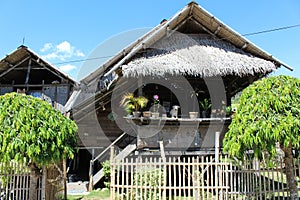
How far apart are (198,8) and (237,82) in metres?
3.75

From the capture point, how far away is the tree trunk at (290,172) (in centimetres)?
674

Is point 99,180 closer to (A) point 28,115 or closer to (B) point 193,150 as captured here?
(B) point 193,150

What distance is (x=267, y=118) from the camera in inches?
239

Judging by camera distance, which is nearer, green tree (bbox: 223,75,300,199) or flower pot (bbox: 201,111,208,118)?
green tree (bbox: 223,75,300,199)

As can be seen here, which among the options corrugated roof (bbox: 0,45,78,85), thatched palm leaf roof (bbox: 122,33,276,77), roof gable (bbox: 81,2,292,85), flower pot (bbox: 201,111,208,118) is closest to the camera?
thatched palm leaf roof (bbox: 122,33,276,77)

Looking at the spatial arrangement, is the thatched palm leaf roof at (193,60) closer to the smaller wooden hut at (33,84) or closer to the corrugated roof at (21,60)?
the corrugated roof at (21,60)

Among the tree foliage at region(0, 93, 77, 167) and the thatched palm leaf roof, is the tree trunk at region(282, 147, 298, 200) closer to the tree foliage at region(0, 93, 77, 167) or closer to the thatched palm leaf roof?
the thatched palm leaf roof

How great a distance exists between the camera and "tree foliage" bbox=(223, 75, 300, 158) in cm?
586

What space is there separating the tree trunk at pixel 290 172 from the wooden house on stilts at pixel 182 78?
216cm

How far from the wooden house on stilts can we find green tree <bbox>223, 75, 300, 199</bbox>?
2.31 m

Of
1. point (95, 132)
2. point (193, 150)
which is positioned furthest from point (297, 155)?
point (95, 132)

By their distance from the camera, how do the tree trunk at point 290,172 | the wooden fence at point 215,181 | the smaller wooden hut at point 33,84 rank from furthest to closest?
the smaller wooden hut at point 33,84 < the wooden fence at point 215,181 < the tree trunk at point 290,172

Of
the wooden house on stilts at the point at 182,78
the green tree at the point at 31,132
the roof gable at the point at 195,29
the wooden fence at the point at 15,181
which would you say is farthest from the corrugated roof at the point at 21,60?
the green tree at the point at 31,132

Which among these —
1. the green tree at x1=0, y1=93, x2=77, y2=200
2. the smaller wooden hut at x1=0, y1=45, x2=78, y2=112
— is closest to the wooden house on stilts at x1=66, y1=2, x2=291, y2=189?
the smaller wooden hut at x1=0, y1=45, x2=78, y2=112
